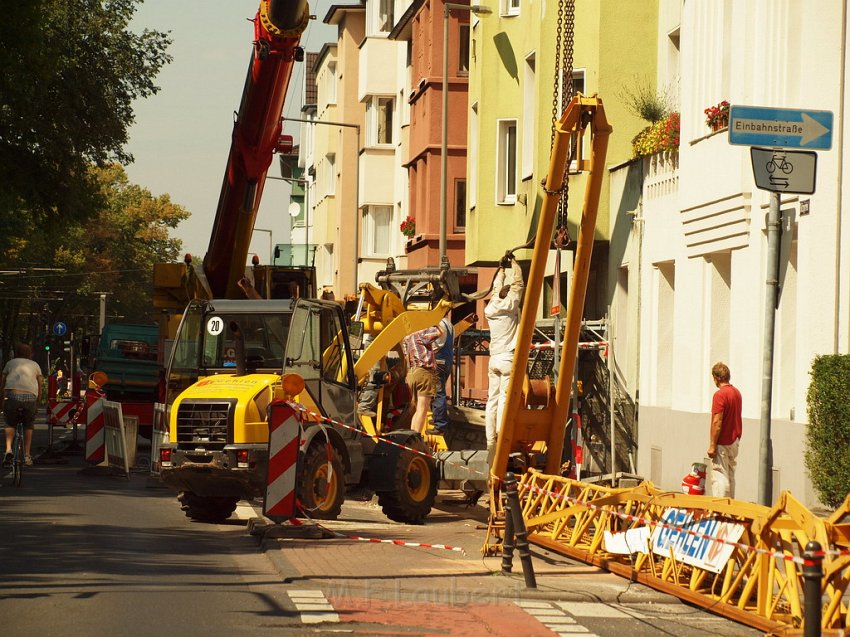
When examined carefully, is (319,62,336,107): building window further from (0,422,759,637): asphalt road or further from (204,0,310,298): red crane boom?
(0,422,759,637): asphalt road

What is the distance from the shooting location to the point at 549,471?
15.6 metres

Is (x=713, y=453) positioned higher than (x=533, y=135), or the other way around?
(x=533, y=135)

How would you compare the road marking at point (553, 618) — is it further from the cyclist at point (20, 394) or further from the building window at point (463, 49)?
the building window at point (463, 49)

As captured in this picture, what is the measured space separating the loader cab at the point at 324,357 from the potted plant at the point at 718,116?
20.1 ft

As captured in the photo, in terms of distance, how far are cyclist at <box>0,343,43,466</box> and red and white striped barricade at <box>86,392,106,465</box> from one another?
256cm

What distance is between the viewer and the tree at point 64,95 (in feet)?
89.1

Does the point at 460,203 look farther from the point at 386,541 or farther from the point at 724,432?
the point at 386,541

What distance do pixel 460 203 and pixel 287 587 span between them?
34648 millimetres

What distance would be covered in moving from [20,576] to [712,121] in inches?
478

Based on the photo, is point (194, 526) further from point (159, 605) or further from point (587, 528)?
point (159, 605)

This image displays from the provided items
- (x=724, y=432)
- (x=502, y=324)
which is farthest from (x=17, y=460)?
(x=724, y=432)

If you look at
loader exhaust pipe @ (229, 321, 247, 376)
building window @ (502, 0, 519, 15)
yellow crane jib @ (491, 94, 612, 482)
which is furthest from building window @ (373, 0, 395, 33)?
yellow crane jib @ (491, 94, 612, 482)

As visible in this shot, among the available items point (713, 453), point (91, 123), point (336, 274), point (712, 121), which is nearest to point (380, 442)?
point (713, 453)

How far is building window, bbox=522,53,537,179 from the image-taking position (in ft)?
99.4
